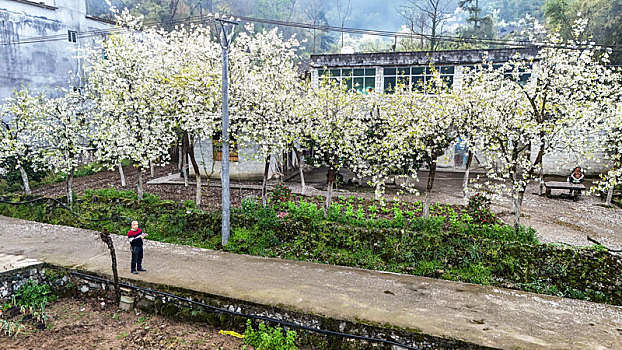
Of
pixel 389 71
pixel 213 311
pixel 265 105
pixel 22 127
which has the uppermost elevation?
pixel 389 71

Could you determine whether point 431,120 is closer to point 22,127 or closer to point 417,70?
point 22,127

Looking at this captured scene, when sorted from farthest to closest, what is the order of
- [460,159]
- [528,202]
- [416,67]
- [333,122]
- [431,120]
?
[460,159], [416,67], [528,202], [333,122], [431,120]

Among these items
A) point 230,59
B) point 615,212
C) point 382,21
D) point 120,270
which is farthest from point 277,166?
point 382,21

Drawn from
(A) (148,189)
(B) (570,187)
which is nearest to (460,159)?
(B) (570,187)

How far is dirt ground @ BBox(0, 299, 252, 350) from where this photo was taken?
638 cm

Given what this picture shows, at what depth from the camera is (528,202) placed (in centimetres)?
1614

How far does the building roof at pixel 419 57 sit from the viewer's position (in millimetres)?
24078

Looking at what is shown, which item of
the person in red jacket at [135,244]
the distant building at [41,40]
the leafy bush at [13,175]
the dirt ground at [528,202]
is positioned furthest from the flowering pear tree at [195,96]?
the distant building at [41,40]

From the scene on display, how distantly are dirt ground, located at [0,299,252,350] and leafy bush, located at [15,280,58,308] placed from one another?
0.43m

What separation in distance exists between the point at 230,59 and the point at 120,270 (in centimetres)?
845

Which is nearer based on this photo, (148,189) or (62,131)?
(62,131)

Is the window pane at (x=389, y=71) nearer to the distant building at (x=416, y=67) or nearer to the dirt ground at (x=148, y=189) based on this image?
the distant building at (x=416, y=67)

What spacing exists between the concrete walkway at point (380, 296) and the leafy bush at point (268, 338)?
0.44 m

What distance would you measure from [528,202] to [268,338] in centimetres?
1442
